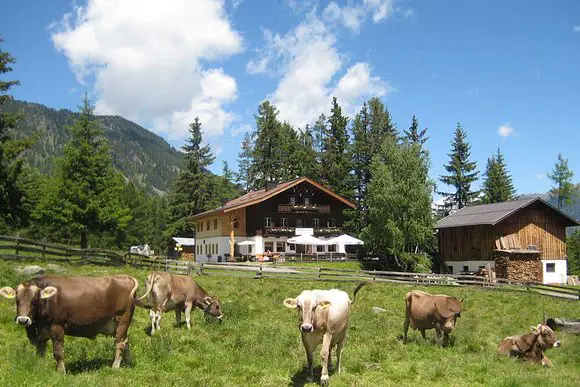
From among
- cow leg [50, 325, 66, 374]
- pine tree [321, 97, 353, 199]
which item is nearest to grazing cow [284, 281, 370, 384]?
cow leg [50, 325, 66, 374]

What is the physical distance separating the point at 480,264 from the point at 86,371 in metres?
39.5

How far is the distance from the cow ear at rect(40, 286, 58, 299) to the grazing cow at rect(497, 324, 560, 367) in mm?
10589

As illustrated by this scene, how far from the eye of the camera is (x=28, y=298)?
7.81 meters

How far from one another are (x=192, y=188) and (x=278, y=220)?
18.0 meters

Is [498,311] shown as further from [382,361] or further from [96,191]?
[96,191]

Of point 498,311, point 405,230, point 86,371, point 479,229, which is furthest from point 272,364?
point 479,229

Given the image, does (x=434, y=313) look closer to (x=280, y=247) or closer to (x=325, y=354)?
(x=325, y=354)

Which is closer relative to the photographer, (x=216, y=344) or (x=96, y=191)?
(x=216, y=344)

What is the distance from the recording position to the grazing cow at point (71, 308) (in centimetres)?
796

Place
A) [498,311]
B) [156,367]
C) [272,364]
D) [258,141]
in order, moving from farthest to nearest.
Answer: [258,141] < [498,311] < [272,364] < [156,367]

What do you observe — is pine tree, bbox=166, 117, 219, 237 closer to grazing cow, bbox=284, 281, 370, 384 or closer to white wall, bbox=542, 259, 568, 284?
white wall, bbox=542, 259, 568, 284

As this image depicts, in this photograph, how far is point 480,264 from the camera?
A: 42.6 m

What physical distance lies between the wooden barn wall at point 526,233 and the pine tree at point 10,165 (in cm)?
3518

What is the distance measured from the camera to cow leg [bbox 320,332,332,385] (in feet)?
28.2
